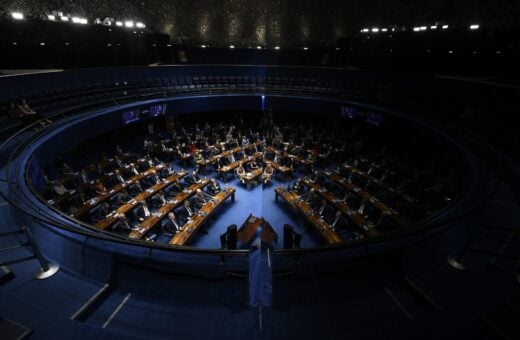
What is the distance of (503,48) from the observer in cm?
1532

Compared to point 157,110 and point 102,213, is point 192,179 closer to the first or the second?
point 102,213

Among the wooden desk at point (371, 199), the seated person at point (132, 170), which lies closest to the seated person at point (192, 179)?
the seated person at point (132, 170)

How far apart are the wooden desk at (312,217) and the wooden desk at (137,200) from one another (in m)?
5.35

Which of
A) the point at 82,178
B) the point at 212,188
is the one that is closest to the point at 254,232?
the point at 212,188

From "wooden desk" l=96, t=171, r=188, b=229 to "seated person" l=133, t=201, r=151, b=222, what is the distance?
28 centimetres

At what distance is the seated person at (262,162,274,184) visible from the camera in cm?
1467

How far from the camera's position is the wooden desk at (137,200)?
9.58 metres

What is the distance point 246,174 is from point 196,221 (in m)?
5.06

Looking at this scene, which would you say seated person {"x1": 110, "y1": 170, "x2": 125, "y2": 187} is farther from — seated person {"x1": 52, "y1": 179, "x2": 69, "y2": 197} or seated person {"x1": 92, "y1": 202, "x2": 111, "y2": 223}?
seated person {"x1": 92, "y1": 202, "x2": 111, "y2": 223}

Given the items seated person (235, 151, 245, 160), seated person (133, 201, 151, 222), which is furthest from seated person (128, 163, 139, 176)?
seated person (235, 151, 245, 160)

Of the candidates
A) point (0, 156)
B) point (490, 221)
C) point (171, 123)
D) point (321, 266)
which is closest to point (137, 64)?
point (171, 123)

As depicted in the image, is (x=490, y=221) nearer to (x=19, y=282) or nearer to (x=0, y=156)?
(x=19, y=282)

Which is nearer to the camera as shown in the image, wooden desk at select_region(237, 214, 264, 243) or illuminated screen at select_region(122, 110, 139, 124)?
wooden desk at select_region(237, 214, 264, 243)

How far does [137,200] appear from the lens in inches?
445
